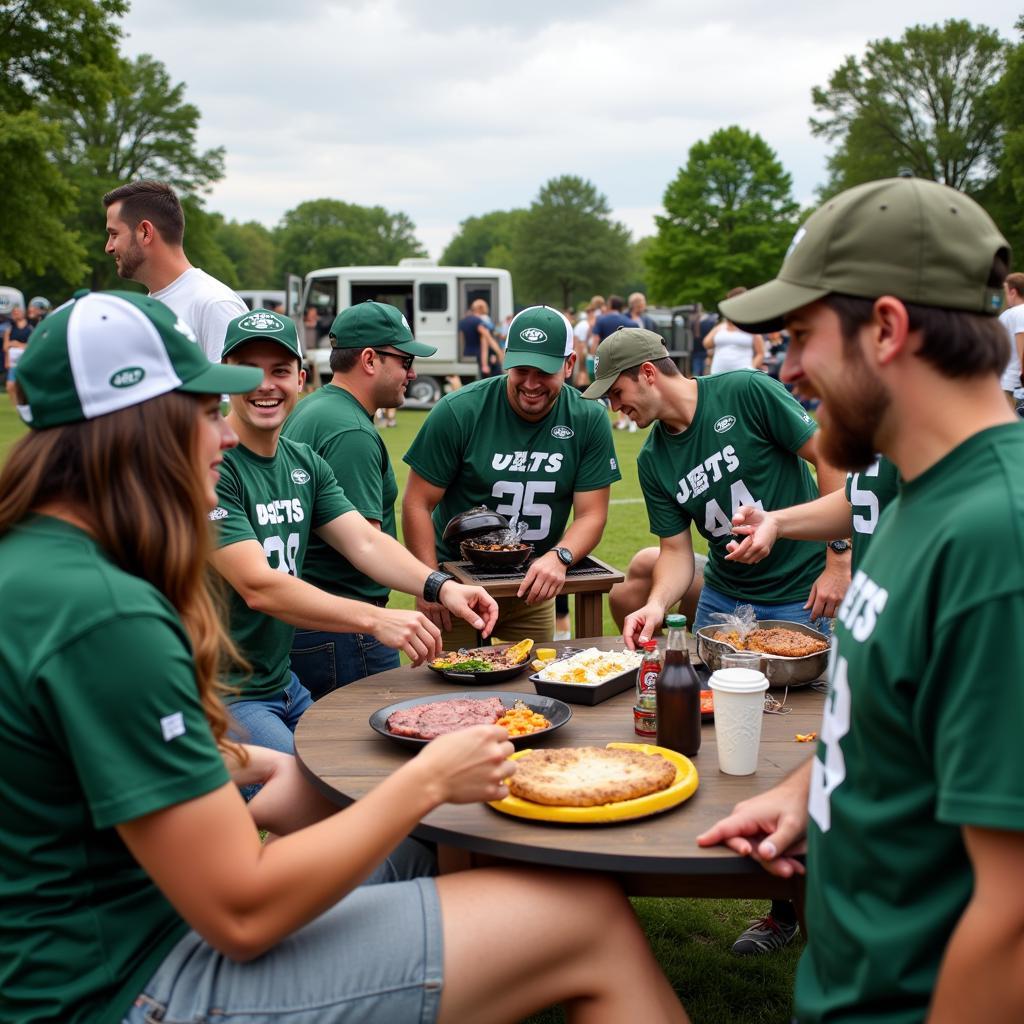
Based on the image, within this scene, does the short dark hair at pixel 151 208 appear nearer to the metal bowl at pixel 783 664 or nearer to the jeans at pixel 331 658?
the jeans at pixel 331 658

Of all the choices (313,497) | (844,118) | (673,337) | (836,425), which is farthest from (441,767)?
(844,118)

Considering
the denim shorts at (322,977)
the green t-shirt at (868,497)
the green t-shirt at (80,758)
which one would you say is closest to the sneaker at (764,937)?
the green t-shirt at (868,497)

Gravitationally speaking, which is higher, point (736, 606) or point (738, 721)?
point (738, 721)

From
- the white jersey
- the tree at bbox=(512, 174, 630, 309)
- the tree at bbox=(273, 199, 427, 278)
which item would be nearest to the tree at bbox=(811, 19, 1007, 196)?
the tree at bbox=(512, 174, 630, 309)

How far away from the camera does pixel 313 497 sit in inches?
160

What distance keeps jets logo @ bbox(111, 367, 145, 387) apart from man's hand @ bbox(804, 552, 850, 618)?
9.96 feet

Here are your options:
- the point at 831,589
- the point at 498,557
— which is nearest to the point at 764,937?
the point at 831,589

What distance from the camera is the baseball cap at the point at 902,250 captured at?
1.56 m

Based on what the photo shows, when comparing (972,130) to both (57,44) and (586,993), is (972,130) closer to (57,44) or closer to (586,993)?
(57,44)

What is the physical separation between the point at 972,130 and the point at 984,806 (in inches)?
2167

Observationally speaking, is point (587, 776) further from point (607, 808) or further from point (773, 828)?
point (773, 828)

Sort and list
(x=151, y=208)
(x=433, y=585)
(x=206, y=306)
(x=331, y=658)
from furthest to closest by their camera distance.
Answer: (x=151, y=208) < (x=206, y=306) < (x=331, y=658) < (x=433, y=585)

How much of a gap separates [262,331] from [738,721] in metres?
2.47

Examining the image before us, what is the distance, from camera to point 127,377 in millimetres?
1806
